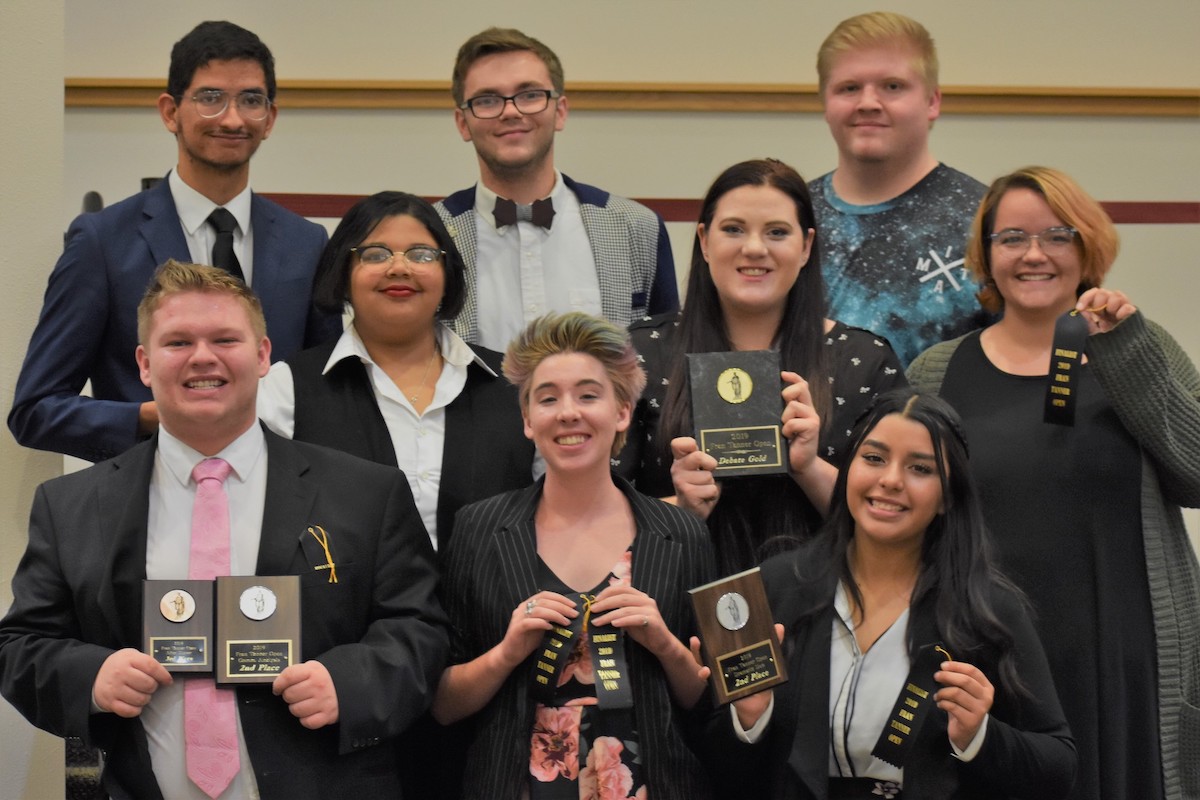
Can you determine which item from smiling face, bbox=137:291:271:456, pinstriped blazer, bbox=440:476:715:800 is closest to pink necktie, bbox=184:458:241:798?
smiling face, bbox=137:291:271:456

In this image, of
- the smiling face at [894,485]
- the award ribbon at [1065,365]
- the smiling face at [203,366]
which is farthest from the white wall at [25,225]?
the award ribbon at [1065,365]

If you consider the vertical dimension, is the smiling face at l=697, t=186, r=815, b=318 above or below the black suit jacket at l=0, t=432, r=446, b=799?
above

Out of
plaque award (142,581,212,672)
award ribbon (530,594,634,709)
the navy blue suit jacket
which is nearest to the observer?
plaque award (142,581,212,672)

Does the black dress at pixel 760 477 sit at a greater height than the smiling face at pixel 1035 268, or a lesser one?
lesser

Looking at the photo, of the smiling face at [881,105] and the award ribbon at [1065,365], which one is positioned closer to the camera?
the award ribbon at [1065,365]

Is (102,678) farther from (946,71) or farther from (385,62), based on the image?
(946,71)

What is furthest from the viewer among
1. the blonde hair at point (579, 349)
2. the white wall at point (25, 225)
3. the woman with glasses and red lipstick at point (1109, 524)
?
the white wall at point (25, 225)

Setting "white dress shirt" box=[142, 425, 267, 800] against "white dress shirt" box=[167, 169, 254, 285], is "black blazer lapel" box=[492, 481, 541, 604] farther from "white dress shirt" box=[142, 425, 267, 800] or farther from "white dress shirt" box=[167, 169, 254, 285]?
"white dress shirt" box=[167, 169, 254, 285]

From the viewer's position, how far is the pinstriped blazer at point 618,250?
3881mm

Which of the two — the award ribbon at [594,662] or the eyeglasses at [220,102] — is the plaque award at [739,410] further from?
the eyeglasses at [220,102]

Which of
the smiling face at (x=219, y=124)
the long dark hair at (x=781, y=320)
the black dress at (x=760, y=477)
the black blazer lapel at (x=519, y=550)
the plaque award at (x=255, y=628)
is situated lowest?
the plaque award at (x=255, y=628)

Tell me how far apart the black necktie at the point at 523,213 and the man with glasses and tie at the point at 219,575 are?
108cm

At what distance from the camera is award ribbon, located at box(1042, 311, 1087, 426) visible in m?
3.08

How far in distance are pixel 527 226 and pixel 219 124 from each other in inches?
33.8
